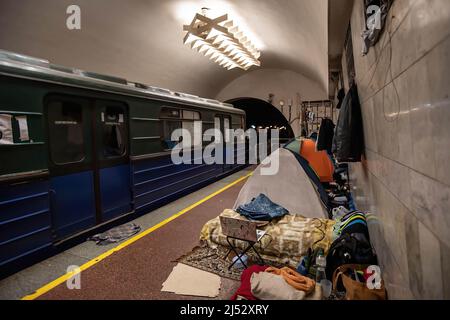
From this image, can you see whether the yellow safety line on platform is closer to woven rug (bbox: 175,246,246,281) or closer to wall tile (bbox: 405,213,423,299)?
woven rug (bbox: 175,246,246,281)

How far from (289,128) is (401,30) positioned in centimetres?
1265

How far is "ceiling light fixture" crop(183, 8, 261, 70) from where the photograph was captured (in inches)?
224

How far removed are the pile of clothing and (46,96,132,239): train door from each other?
2.52 metres

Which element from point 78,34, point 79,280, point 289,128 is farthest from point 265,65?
point 79,280

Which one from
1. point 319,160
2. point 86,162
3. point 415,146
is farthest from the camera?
point 319,160

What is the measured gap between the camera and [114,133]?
4367mm

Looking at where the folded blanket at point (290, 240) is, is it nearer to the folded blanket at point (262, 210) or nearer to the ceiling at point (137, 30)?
the folded blanket at point (262, 210)

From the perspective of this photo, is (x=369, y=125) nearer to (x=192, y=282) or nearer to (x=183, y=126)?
(x=192, y=282)

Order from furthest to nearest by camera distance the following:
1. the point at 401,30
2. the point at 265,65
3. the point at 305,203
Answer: the point at 265,65, the point at 305,203, the point at 401,30

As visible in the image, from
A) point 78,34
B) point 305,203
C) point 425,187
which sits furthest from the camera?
point 78,34

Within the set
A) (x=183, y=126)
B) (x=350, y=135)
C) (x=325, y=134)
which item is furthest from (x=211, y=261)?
(x=183, y=126)

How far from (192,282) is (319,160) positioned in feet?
17.5
